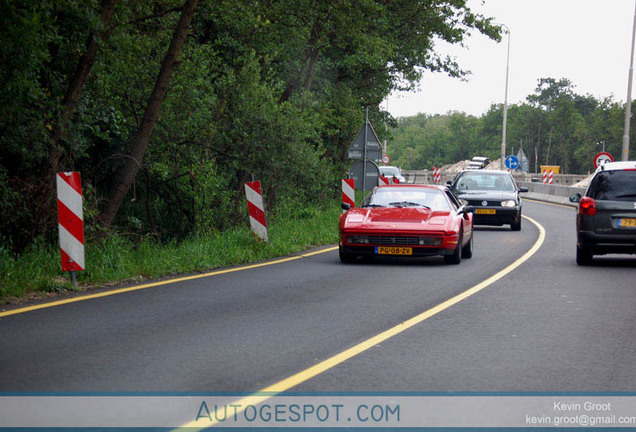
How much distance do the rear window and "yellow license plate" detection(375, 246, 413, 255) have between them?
3341mm

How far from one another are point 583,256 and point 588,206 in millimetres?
929

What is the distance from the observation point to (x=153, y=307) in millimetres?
9648

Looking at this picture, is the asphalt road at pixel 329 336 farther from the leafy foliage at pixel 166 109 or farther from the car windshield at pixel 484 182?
the car windshield at pixel 484 182

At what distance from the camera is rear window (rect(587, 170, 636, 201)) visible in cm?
1502

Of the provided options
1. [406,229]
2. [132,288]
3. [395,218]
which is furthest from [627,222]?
[132,288]

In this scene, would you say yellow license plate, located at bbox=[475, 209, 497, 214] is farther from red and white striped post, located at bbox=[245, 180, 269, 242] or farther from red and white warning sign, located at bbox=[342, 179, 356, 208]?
red and white striped post, located at bbox=[245, 180, 269, 242]

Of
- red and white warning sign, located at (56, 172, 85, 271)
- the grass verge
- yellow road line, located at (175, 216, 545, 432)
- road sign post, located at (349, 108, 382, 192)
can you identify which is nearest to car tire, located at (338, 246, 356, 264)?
the grass verge

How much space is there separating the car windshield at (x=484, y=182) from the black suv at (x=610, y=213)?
35.8 feet

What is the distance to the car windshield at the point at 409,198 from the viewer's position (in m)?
16.0

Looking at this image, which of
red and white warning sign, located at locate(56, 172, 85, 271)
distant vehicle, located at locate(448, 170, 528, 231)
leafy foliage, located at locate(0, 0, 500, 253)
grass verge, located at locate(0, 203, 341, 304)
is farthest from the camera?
→ distant vehicle, located at locate(448, 170, 528, 231)

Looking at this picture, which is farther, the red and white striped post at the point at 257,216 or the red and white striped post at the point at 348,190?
the red and white striped post at the point at 348,190

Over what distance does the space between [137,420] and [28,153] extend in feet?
29.6

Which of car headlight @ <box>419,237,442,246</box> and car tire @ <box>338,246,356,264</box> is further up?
car headlight @ <box>419,237,442,246</box>

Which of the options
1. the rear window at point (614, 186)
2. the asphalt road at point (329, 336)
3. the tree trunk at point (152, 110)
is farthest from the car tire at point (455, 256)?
the tree trunk at point (152, 110)
